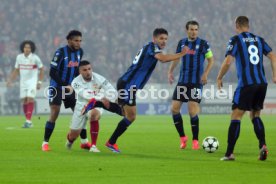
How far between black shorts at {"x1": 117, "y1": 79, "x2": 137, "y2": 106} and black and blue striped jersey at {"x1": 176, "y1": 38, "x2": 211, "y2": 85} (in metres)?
1.52

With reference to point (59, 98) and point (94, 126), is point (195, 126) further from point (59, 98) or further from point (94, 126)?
point (59, 98)

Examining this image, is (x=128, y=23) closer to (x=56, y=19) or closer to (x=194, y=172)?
(x=56, y=19)

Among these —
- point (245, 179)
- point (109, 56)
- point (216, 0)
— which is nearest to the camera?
point (245, 179)

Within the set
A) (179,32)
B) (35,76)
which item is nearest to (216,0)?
(179,32)

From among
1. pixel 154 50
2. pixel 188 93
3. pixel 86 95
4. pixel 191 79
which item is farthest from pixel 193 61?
pixel 86 95

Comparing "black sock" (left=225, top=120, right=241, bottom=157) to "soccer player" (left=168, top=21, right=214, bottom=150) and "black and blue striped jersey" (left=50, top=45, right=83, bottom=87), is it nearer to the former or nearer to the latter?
"soccer player" (left=168, top=21, right=214, bottom=150)

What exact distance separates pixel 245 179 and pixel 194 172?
784mm

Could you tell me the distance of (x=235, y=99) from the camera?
956cm

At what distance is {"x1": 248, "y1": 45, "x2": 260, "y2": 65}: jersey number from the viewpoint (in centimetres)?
957

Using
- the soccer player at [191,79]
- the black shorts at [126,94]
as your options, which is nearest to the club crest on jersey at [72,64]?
the black shorts at [126,94]

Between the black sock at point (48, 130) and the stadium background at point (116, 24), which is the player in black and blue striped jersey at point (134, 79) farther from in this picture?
the stadium background at point (116, 24)

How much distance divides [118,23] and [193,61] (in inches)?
869

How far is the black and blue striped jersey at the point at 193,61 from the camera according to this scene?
1253cm

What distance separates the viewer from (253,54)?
959 centimetres
